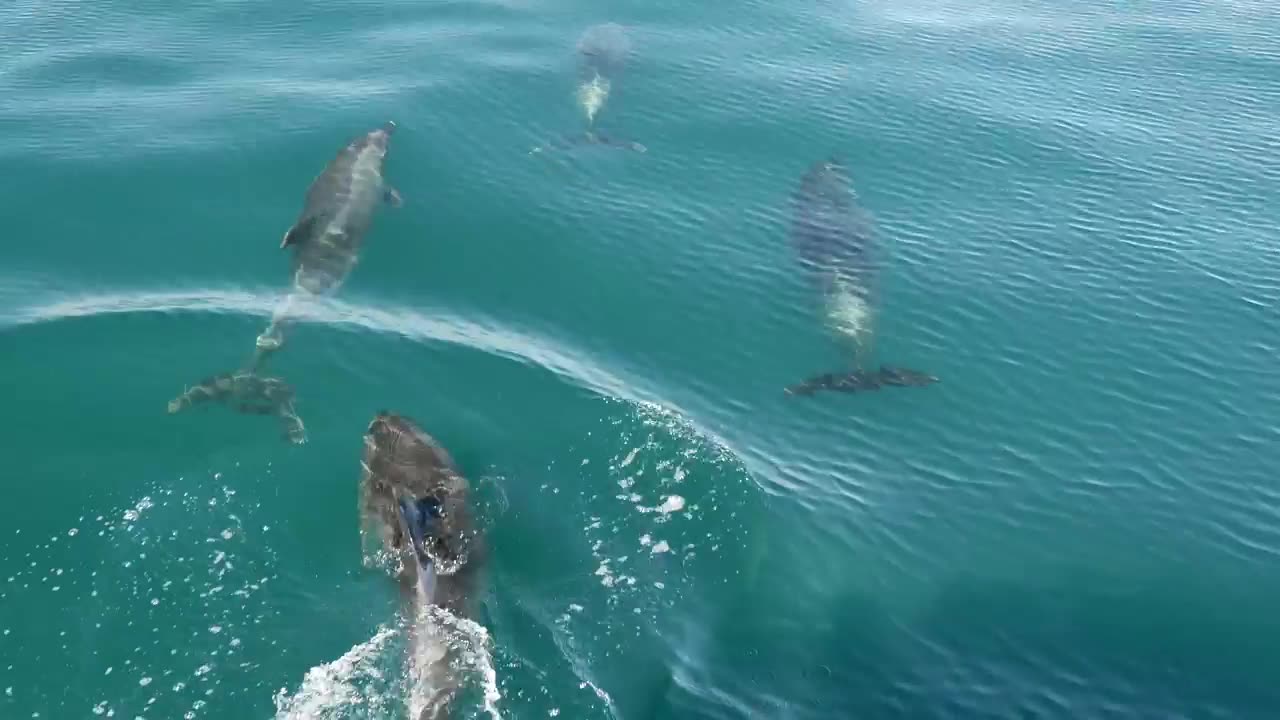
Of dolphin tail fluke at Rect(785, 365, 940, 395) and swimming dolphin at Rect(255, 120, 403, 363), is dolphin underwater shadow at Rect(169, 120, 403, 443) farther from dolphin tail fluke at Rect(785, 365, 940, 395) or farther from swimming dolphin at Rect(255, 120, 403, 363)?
dolphin tail fluke at Rect(785, 365, 940, 395)

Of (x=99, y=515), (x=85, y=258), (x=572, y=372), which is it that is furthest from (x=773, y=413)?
(x=85, y=258)

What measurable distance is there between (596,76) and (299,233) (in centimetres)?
2432

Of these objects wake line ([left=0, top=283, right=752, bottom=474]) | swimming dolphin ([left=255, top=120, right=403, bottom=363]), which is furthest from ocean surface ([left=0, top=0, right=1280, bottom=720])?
swimming dolphin ([left=255, top=120, right=403, bottom=363])

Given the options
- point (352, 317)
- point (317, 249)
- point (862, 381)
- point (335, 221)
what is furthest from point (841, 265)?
point (317, 249)

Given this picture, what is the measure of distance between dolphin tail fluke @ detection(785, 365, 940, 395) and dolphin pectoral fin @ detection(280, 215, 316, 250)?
830 inches

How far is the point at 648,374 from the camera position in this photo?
44625 mm

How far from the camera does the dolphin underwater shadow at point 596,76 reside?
6025 cm

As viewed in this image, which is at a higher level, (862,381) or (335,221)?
(862,381)

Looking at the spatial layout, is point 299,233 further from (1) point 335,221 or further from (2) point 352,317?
(2) point 352,317

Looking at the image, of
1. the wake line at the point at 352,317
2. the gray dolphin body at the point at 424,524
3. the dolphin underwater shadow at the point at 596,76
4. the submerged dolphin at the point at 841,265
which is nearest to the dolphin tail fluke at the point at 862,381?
the submerged dolphin at the point at 841,265

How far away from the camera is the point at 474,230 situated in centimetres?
5244

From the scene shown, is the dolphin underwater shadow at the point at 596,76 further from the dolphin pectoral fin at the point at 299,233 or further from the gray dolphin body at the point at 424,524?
the gray dolphin body at the point at 424,524

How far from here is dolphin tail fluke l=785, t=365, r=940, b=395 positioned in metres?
44.2

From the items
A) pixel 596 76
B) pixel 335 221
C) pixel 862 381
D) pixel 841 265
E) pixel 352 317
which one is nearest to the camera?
pixel 862 381
